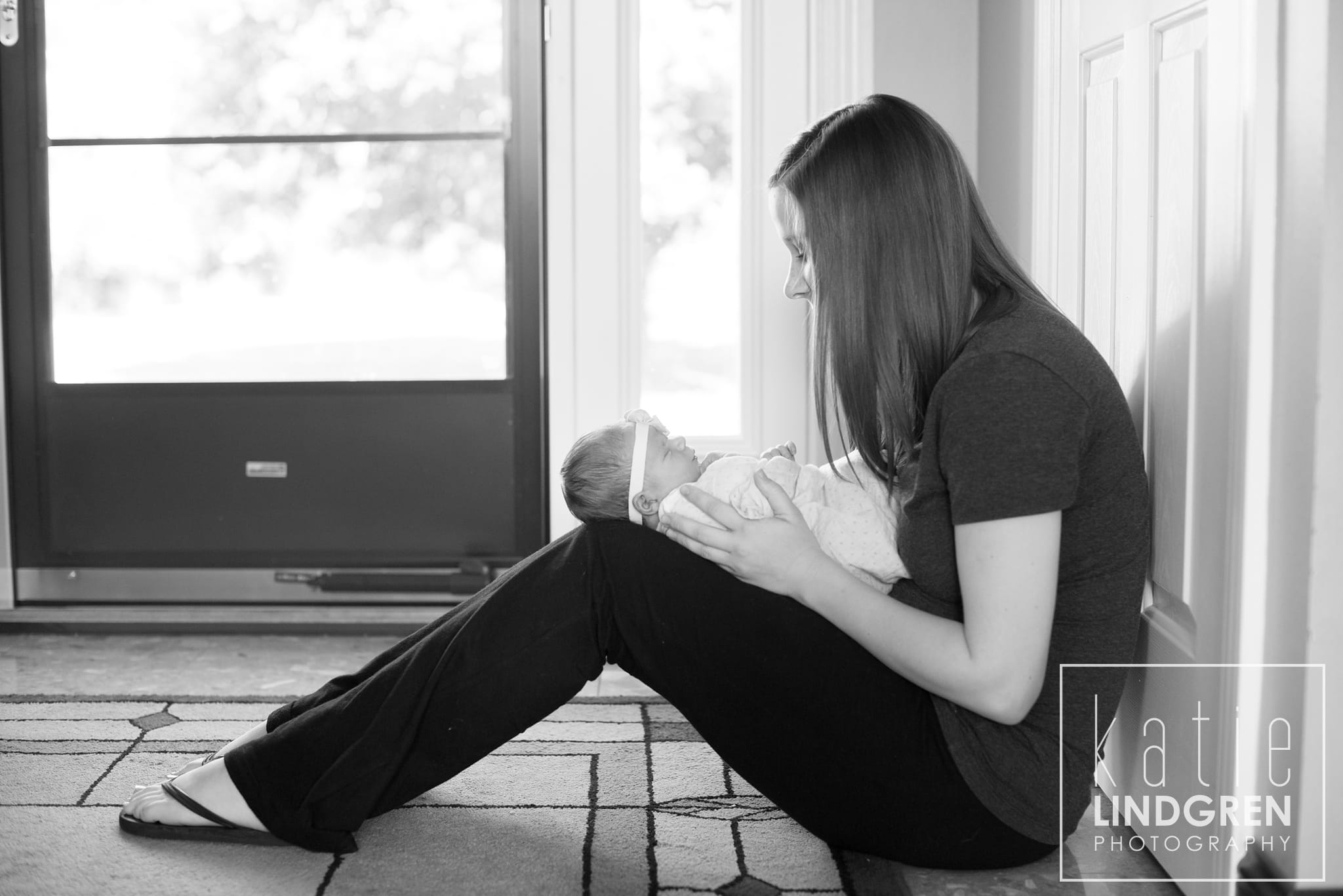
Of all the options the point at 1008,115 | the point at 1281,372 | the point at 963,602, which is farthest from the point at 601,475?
the point at 1008,115

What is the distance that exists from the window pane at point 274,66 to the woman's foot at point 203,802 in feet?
5.78

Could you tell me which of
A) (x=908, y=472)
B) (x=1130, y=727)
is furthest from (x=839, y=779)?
(x=1130, y=727)

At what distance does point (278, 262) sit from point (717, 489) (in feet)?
5.67

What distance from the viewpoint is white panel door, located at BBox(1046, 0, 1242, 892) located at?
1.22 m

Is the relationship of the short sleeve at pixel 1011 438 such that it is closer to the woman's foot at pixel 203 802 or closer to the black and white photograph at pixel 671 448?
the black and white photograph at pixel 671 448

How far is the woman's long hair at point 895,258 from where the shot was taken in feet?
4.09

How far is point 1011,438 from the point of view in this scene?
1.12 m

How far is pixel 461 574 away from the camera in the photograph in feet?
9.40

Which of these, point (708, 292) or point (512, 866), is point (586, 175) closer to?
point (708, 292)

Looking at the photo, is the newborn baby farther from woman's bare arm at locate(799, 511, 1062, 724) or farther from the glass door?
the glass door

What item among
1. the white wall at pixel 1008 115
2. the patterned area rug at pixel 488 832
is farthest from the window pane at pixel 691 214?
the patterned area rug at pixel 488 832

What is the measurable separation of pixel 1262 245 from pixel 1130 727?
627mm

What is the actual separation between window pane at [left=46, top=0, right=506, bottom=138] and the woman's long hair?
5.71 ft

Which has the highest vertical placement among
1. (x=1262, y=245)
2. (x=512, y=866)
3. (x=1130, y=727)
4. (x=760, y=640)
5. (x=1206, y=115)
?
(x=1206, y=115)
